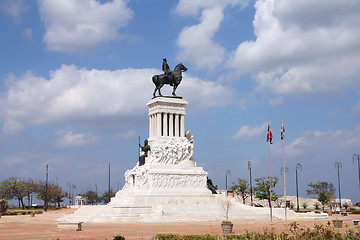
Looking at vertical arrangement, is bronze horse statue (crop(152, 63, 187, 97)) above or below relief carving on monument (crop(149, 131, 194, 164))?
above

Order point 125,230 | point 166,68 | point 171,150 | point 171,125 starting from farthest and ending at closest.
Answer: point 166,68 < point 171,125 < point 171,150 < point 125,230

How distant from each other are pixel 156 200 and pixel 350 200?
67.3m

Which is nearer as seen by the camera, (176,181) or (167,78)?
(176,181)

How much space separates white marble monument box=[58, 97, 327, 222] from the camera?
145 ft

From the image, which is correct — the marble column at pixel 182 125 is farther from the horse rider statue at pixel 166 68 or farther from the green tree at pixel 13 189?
the green tree at pixel 13 189

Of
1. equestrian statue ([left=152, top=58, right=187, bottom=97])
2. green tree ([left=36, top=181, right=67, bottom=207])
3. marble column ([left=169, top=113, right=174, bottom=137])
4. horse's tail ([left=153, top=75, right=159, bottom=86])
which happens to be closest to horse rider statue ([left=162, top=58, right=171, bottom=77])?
equestrian statue ([left=152, top=58, right=187, bottom=97])

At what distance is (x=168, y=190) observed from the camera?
162 feet

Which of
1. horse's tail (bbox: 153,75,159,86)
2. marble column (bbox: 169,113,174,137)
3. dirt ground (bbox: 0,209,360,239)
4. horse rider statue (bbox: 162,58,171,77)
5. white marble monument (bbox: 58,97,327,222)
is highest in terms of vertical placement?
horse rider statue (bbox: 162,58,171,77)

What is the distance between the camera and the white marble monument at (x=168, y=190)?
44.1 m

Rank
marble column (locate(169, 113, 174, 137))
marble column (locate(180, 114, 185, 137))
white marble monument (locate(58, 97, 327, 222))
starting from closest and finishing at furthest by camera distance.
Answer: white marble monument (locate(58, 97, 327, 222)) → marble column (locate(169, 113, 174, 137)) → marble column (locate(180, 114, 185, 137))

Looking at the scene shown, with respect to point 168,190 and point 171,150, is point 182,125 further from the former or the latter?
point 168,190

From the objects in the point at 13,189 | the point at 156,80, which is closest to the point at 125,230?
the point at 156,80

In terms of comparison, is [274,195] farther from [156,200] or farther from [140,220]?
[140,220]

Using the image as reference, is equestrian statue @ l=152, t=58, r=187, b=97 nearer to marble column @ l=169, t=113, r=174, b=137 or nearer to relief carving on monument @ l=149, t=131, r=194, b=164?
marble column @ l=169, t=113, r=174, b=137
